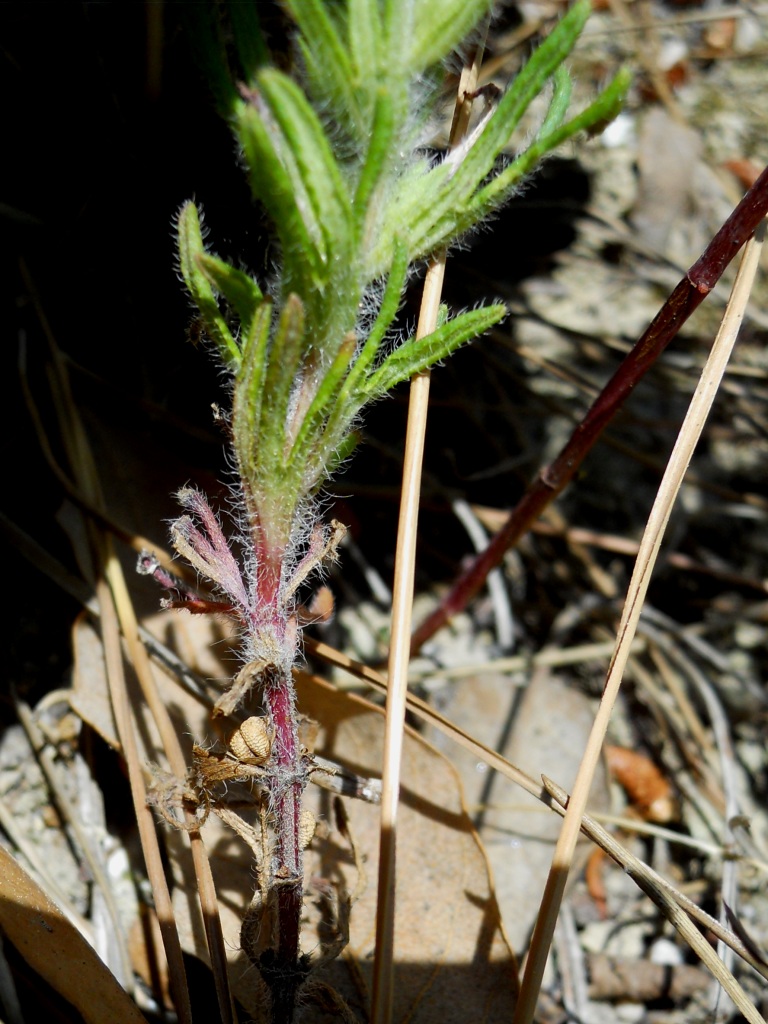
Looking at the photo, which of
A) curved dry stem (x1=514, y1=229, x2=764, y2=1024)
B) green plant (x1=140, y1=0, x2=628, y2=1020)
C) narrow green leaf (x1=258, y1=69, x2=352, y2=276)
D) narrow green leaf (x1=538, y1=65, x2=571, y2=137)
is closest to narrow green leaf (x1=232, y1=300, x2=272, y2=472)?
green plant (x1=140, y1=0, x2=628, y2=1020)

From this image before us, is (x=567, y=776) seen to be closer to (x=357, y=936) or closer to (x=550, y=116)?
(x=357, y=936)

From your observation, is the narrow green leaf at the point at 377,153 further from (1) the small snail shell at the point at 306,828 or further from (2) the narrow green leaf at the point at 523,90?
(1) the small snail shell at the point at 306,828

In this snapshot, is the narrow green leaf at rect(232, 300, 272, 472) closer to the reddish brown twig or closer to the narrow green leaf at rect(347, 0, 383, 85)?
the narrow green leaf at rect(347, 0, 383, 85)

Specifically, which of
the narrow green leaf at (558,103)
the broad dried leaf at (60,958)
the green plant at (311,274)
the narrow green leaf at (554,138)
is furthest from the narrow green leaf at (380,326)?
the broad dried leaf at (60,958)

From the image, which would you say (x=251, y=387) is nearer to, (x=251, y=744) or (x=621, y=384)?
(x=251, y=744)

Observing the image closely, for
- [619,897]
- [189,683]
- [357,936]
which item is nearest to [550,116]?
[189,683]

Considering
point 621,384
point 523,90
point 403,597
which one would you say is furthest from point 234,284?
point 621,384

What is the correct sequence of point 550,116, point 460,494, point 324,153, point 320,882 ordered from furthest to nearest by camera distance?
point 460,494
point 320,882
point 550,116
point 324,153
